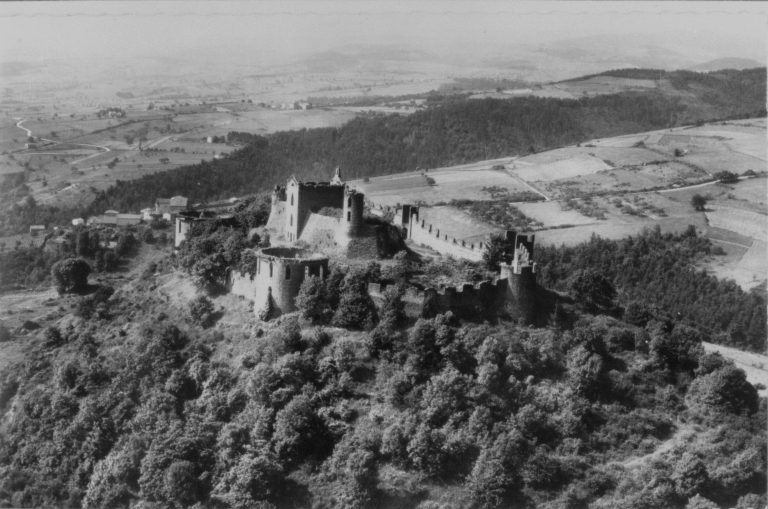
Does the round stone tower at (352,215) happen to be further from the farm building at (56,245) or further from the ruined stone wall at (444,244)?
the farm building at (56,245)

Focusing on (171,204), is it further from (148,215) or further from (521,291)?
(521,291)

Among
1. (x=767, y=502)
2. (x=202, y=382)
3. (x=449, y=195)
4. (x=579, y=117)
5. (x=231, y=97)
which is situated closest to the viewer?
(x=767, y=502)

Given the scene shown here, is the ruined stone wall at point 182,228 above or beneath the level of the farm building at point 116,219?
above

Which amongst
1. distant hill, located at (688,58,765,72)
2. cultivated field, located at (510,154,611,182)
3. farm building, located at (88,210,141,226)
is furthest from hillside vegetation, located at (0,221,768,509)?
distant hill, located at (688,58,765,72)

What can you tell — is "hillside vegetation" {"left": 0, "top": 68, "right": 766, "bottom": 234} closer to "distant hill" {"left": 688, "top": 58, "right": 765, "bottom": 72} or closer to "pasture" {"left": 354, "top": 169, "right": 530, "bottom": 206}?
"distant hill" {"left": 688, "top": 58, "right": 765, "bottom": 72}

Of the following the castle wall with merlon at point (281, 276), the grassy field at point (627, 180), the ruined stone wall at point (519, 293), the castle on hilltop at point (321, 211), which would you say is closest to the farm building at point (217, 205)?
the grassy field at point (627, 180)

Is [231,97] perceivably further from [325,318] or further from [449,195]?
[325,318]

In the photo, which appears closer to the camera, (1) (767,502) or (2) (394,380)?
(1) (767,502)

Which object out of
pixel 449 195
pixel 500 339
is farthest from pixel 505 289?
pixel 449 195
